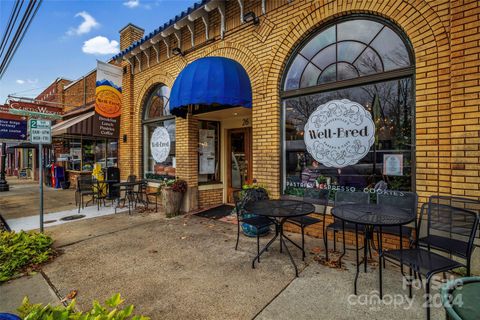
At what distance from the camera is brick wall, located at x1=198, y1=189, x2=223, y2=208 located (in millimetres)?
7125

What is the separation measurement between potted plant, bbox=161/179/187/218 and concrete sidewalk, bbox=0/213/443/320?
1.49 meters

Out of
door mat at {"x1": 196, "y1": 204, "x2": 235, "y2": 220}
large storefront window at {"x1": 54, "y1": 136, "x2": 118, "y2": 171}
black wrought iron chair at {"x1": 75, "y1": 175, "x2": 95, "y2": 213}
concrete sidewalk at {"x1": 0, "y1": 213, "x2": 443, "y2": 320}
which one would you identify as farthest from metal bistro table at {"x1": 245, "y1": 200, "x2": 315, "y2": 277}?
large storefront window at {"x1": 54, "y1": 136, "x2": 118, "y2": 171}

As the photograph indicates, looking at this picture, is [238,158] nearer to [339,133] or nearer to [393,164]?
[339,133]

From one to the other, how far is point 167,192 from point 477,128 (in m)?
6.24

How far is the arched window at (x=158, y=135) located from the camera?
777 cm

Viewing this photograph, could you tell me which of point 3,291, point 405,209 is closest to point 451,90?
point 405,209

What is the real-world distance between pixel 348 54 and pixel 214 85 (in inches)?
105

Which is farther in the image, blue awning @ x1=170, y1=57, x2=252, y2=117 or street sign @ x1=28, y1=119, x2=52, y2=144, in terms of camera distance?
blue awning @ x1=170, y1=57, x2=252, y2=117

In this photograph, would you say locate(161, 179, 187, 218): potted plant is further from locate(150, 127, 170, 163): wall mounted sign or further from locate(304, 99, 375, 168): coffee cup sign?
locate(304, 99, 375, 168): coffee cup sign

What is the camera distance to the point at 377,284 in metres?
2.98

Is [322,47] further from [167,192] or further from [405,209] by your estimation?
[167,192]

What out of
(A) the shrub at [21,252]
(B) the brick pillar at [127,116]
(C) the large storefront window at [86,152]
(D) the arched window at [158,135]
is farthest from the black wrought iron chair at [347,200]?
(C) the large storefront window at [86,152]

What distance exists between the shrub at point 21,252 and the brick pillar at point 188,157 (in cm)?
329

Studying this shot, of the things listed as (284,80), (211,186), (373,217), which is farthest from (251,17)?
(373,217)
